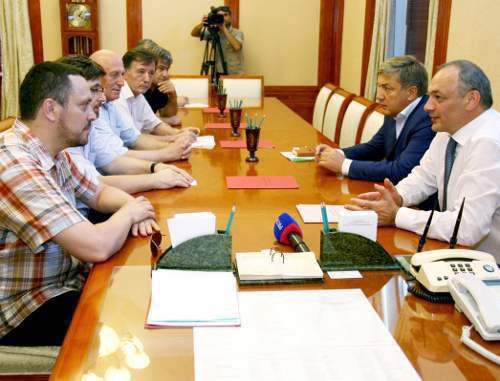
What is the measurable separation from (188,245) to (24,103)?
728mm

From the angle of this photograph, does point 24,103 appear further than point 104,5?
No

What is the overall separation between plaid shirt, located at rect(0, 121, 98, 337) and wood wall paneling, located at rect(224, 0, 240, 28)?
17.7 feet

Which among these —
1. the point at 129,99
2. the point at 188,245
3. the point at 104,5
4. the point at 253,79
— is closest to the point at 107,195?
the point at 188,245

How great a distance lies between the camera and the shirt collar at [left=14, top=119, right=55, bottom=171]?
1.71m

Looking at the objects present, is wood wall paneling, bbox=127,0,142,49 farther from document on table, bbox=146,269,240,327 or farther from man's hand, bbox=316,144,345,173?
document on table, bbox=146,269,240,327

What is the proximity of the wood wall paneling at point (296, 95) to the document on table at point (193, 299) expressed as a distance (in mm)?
5990

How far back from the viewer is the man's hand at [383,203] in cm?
183

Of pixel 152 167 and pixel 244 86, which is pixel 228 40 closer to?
pixel 244 86

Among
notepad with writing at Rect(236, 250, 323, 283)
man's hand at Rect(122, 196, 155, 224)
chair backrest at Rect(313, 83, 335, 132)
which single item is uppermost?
man's hand at Rect(122, 196, 155, 224)

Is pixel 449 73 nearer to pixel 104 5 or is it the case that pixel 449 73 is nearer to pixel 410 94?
pixel 410 94

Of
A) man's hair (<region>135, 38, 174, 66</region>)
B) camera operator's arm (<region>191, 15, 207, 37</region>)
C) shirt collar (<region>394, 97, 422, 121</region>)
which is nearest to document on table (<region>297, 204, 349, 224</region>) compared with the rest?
shirt collar (<region>394, 97, 422, 121</region>)

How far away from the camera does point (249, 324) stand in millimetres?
1194

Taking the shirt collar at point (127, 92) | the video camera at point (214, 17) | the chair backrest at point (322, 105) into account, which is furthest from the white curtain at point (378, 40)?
the shirt collar at point (127, 92)

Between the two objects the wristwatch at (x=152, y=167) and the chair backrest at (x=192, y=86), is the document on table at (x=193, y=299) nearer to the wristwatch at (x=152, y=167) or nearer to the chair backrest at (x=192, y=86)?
the wristwatch at (x=152, y=167)
